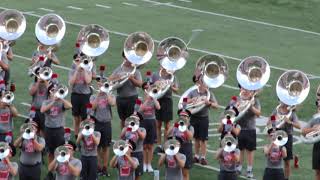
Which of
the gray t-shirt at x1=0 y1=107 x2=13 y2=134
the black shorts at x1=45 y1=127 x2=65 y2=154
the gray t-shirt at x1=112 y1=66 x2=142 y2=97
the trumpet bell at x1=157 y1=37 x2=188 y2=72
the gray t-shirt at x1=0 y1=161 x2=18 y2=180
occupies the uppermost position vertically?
the trumpet bell at x1=157 y1=37 x2=188 y2=72

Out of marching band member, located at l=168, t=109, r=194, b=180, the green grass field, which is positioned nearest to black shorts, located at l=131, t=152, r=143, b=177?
marching band member, located at l=168, t=109, r=194, b=180

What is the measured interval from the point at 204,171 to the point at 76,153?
216cm

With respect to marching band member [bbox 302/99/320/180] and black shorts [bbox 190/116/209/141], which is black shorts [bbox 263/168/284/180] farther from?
black shorts [bbox 190/116/209/141]

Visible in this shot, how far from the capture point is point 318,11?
30.5 metres

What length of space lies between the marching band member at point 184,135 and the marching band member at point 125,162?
87 cm

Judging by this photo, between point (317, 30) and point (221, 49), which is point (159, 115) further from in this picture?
point (317, 30)

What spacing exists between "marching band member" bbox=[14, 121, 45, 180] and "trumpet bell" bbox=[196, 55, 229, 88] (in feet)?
10.8

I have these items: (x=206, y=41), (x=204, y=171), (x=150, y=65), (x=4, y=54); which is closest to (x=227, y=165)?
(x=204, y=171)

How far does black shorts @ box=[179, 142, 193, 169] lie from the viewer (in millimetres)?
18969

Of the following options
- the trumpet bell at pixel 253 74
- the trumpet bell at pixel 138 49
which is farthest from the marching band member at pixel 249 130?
the trumpet bell at pixel 138 49

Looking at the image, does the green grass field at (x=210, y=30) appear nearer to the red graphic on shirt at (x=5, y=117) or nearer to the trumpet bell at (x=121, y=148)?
the red graphic on shirt at (x=5, y=117)

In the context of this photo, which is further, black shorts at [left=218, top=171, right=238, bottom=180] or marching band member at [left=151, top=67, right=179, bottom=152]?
marching band member at [left=151, top=67, right=179, bottom=152]

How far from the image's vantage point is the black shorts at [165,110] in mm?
21078

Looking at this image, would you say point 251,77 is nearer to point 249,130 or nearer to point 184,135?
point 249,130
